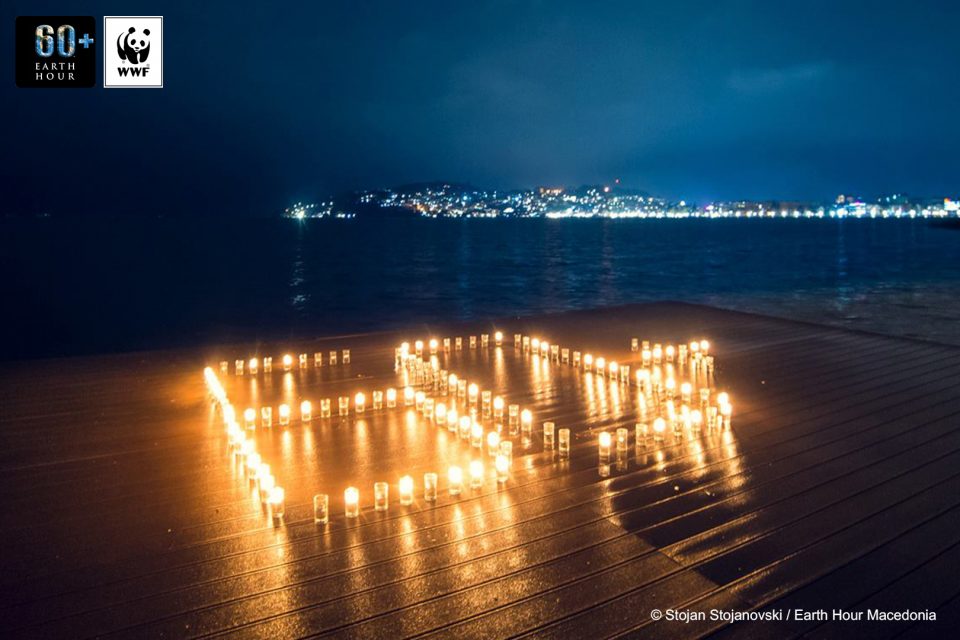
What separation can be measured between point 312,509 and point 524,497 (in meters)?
1.40

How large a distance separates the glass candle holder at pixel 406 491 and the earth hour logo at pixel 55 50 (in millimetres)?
8461

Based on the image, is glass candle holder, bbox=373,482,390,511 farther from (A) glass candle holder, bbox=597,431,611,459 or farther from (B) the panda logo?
(B) the panda logo

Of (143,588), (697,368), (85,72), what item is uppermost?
(85,72)

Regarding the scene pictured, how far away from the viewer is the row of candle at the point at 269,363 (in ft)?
26.4

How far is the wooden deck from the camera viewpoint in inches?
123

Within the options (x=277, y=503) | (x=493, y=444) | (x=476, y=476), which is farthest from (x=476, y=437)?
(x=277, y=503)

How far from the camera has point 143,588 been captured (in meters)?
3.34

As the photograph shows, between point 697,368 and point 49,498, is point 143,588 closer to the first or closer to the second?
point 49,498

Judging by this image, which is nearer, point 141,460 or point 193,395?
point 141,460

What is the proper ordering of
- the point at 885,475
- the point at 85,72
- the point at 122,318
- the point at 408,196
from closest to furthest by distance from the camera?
the point at 885,475, the point at 85,72, the point at 122,318, the point at 408,196

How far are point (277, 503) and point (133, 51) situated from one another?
11.3m

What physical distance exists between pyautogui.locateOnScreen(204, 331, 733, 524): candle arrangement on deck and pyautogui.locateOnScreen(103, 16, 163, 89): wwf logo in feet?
20.1

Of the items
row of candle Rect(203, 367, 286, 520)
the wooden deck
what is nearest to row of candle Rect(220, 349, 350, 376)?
the wooden deck

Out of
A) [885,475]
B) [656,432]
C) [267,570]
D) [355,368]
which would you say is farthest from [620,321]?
[267,570]
